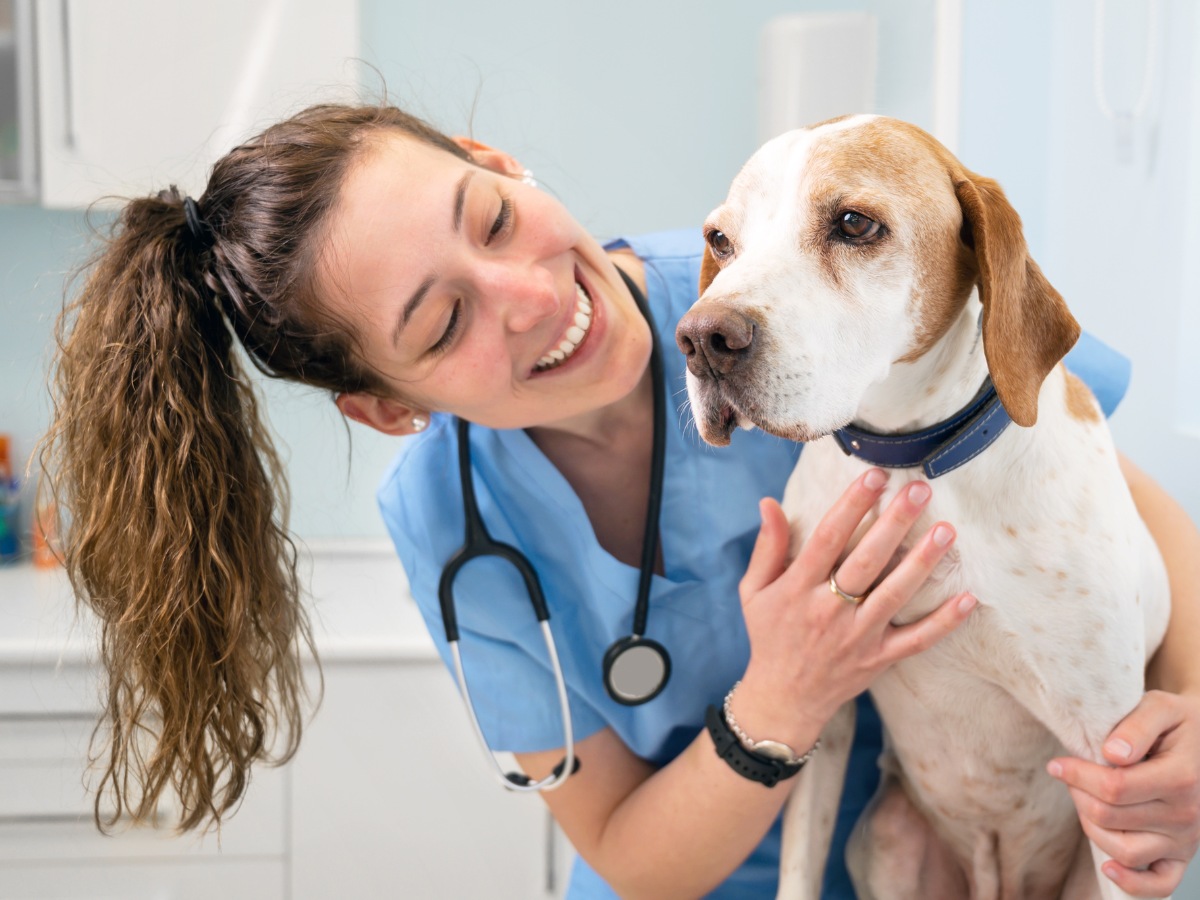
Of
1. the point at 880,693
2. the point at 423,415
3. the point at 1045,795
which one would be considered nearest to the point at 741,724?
the point at 880,693

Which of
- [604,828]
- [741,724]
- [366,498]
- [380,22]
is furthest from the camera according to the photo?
[366,498]

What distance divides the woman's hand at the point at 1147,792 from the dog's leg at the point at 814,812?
23cm

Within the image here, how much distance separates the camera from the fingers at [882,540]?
0.90m

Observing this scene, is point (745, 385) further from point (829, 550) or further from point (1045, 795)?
point (1045, 795)

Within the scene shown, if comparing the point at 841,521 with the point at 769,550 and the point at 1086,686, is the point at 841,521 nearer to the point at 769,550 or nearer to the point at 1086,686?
the point at 769,550

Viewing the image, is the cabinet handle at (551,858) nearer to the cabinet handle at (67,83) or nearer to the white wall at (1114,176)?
the white wall at (1114,176)

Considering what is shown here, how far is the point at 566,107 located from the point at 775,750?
171cm

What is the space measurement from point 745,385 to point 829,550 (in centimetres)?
24

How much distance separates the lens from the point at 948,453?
34.8 inches

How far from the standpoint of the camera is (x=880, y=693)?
1.08 metres

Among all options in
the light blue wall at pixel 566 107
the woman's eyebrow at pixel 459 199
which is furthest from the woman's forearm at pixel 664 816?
the light blue wall at pixel 566 107

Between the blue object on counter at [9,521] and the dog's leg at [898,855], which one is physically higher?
the dog's leg at [898,855]

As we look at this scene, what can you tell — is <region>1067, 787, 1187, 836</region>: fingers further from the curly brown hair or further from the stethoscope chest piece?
the curly brown hair

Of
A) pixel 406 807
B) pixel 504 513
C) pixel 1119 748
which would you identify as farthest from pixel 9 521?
pixel 1119 748
